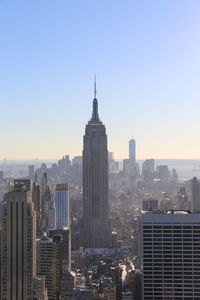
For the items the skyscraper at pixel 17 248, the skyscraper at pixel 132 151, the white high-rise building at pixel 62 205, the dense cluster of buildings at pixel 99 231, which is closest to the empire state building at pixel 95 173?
the dense cluster of buildings at pixel 99 231

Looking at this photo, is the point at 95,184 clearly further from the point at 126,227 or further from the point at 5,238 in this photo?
the point at 5,238

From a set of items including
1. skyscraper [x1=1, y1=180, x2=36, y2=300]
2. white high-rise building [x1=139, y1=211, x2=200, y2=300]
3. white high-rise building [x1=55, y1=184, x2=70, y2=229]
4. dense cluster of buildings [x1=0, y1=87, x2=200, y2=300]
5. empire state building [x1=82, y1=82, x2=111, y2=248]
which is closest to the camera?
skyscraper [x1=1, y1=180, x2=36, y2=300]

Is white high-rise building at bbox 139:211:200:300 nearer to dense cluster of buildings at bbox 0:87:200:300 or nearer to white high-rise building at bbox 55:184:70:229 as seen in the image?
dense cluster of buildings at bbox 0:87:200:300

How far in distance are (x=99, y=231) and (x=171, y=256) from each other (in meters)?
9.19

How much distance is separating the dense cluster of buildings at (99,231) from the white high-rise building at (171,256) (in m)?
0.01

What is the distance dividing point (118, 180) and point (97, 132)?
1.67 m

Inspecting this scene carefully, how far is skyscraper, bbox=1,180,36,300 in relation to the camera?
6.88 metres

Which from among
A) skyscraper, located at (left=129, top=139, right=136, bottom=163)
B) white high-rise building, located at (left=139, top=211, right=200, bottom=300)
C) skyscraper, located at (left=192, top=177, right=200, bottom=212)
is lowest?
white high-rise building, located at (left=139, top=211, right=200, bottom=300)

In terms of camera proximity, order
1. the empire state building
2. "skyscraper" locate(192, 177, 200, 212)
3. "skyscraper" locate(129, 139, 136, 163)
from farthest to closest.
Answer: the empire state building
"skyscraper" locate(192, 177, 200, 212)
"skyscraper" locate(129, 139, 136, 163)

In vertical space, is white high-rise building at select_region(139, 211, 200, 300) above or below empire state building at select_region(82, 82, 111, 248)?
below

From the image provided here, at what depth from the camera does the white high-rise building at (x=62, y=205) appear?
50.2 feet

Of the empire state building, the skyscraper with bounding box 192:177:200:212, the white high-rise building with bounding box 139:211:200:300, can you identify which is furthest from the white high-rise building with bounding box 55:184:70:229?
the white high-rise building with bounding box 139:211:200:300

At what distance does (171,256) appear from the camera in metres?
7.66

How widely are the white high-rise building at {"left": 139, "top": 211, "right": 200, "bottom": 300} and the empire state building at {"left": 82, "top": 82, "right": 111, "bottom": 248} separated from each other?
9.68 meters
